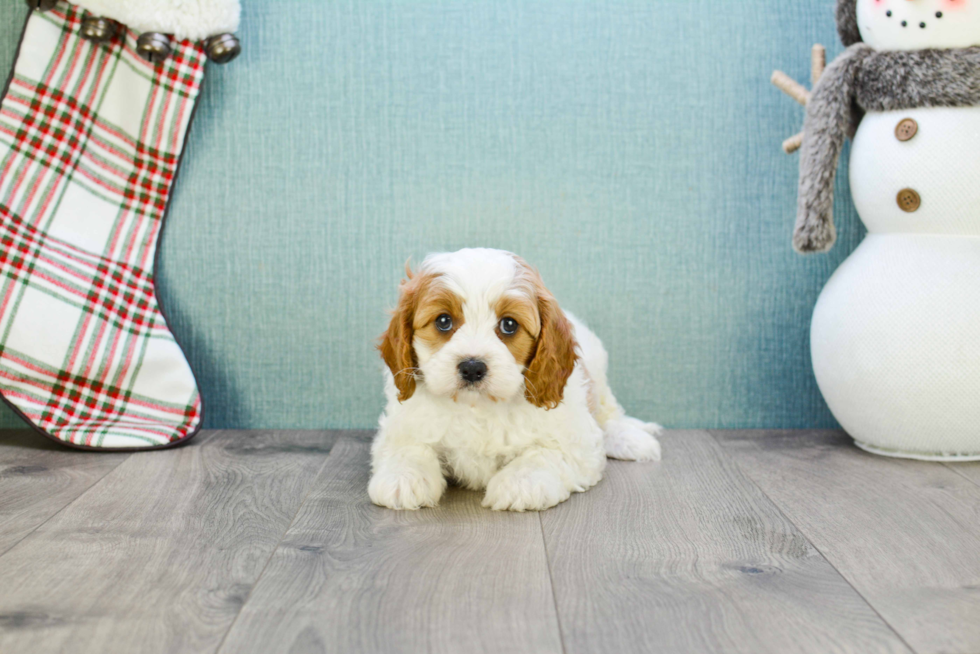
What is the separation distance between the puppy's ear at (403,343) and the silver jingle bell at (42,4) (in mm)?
1358

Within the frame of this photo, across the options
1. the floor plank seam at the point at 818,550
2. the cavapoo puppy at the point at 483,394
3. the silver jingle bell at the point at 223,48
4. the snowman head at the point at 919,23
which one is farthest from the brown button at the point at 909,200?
the silver jingle bell at the point at 223,48

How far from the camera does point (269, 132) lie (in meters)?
2.38

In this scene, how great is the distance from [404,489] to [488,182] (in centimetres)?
105

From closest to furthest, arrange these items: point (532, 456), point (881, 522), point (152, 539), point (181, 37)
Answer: point (152, 539), point (881, 522), point (532, 456), point (181, 37)

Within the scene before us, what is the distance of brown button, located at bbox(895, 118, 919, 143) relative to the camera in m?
1.99

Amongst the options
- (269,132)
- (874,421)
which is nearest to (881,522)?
(874,421)

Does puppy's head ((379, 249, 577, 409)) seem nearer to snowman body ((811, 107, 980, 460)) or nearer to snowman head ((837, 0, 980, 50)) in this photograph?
snowman body ((811, 107, 980, 460))

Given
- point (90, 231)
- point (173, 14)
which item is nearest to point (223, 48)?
point (173, 14)

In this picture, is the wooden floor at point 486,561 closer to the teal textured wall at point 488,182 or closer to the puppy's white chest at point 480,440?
the puppy's white chest at point 480,440

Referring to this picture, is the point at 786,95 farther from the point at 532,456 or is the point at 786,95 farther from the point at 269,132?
the point at 269,132

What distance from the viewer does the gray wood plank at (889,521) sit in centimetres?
124

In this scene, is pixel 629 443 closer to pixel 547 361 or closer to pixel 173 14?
pixel 547 361

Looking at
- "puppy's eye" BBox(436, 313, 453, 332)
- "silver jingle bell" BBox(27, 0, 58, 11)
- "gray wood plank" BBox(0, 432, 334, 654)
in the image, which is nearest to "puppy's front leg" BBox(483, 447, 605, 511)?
"puppy's eye" BBox(436, 313, 453, 332)

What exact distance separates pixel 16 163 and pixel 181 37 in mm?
570
